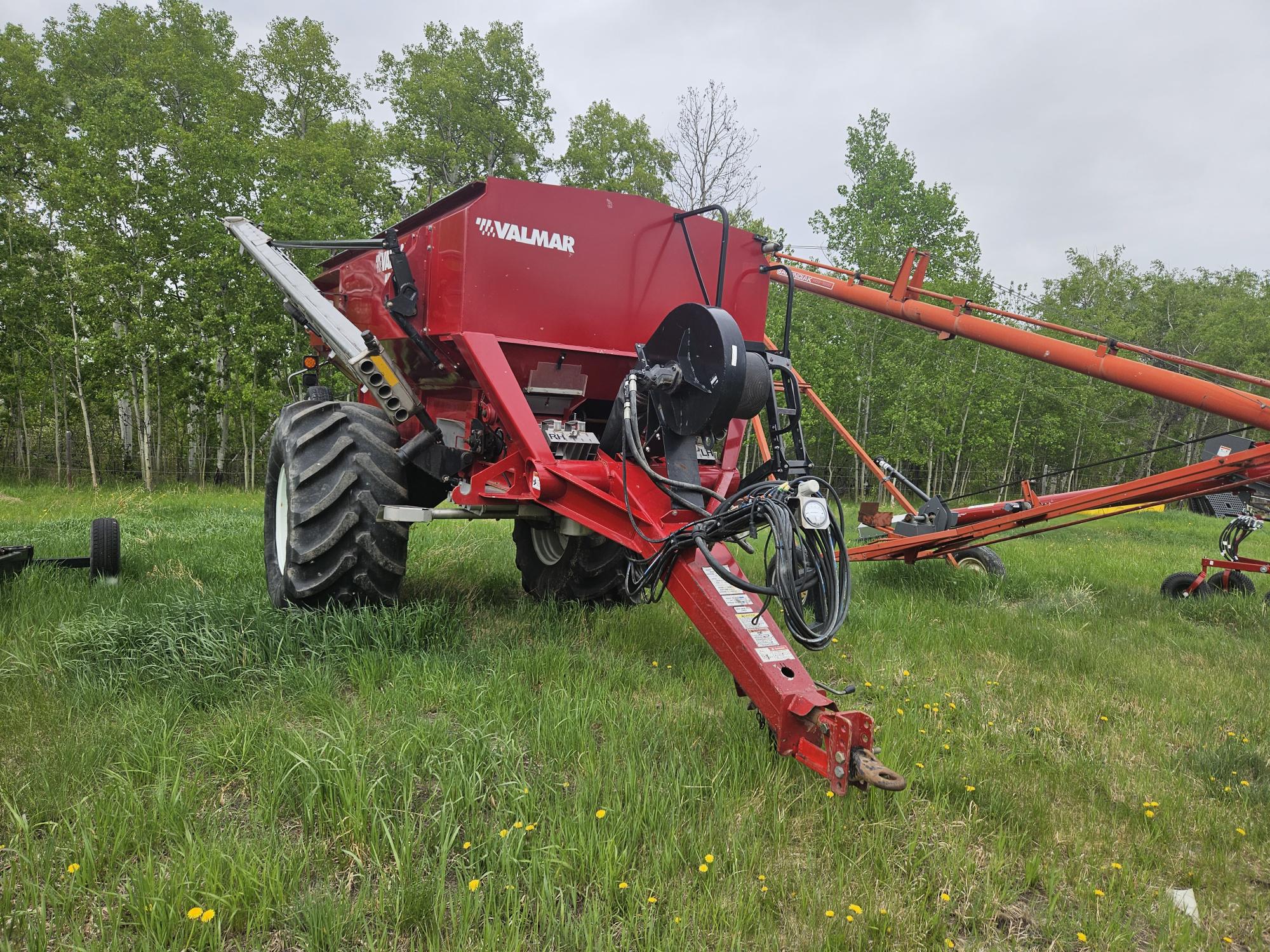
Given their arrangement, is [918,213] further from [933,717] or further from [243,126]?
[933,717]

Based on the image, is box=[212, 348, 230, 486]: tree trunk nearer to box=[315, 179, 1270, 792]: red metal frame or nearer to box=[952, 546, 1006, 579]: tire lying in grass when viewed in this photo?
box=[315, 179, 1270, 792]: red metal frame

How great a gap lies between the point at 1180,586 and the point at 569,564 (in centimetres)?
576

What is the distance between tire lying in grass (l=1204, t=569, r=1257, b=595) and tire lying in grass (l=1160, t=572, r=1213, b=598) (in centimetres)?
5

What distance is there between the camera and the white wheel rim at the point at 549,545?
507cm

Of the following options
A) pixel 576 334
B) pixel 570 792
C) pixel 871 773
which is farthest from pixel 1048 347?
pixel 570 792

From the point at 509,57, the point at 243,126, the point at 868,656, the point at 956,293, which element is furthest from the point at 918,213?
the point at 868,656

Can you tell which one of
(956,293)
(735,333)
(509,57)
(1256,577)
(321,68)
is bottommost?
(1256,577)

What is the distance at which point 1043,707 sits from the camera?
141 inches

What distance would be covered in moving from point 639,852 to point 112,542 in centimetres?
459

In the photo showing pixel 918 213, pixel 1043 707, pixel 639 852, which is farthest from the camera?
pixel 918 213

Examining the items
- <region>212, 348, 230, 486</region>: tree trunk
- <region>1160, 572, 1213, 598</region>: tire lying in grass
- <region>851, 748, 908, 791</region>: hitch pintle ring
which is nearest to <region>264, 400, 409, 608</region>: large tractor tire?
<region>851, 748, 908, 791</region>: hitch pintle ring

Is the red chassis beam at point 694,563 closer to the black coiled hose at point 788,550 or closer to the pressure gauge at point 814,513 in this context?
the black coiled hose at point 788,550

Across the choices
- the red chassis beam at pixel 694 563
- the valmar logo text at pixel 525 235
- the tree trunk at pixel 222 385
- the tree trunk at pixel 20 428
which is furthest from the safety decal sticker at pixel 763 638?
the tree trunk at pixel 20 428

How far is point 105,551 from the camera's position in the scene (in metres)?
5.04
